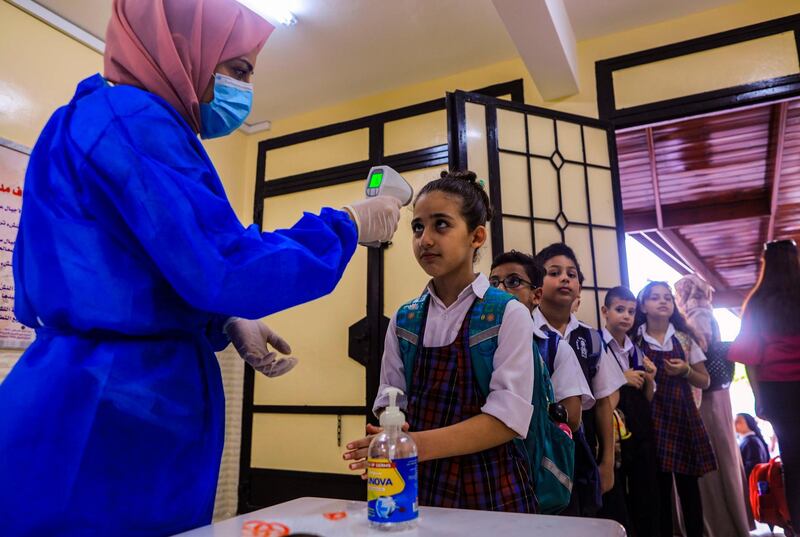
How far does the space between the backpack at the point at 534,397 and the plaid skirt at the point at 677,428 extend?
64.9 inches

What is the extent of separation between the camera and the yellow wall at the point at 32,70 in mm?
2902

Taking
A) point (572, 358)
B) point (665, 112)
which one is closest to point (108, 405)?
point (572, 358)

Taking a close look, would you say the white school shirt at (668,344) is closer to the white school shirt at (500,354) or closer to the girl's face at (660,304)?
the girl's face at (660,304)

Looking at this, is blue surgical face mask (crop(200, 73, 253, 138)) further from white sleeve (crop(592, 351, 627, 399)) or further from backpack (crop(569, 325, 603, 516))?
white sleeve (crop(592, 351, 627, 399))

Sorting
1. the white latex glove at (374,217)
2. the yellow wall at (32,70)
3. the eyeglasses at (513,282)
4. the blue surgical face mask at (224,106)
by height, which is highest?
the yellow wall at (32,70)

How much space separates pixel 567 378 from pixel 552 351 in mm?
106

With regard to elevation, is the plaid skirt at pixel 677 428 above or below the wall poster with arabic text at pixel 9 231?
below

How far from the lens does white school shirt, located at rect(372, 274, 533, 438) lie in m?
0.99

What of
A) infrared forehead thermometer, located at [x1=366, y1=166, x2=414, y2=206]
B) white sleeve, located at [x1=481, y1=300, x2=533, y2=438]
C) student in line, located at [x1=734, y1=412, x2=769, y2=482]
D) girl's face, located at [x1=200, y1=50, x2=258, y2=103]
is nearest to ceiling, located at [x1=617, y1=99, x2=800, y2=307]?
student in line, located at [x1=734, y1=412, x2=769, y2=482]

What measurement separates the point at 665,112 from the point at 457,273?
2.70 metres

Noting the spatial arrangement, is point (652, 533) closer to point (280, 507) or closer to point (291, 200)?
point (280, 507)

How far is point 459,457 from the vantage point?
3.47 feet

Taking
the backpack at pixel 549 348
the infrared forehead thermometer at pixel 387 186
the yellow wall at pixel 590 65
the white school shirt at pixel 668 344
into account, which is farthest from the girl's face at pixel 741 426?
the infrared forehead thermometer at pixel 387 186

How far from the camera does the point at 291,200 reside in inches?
170
